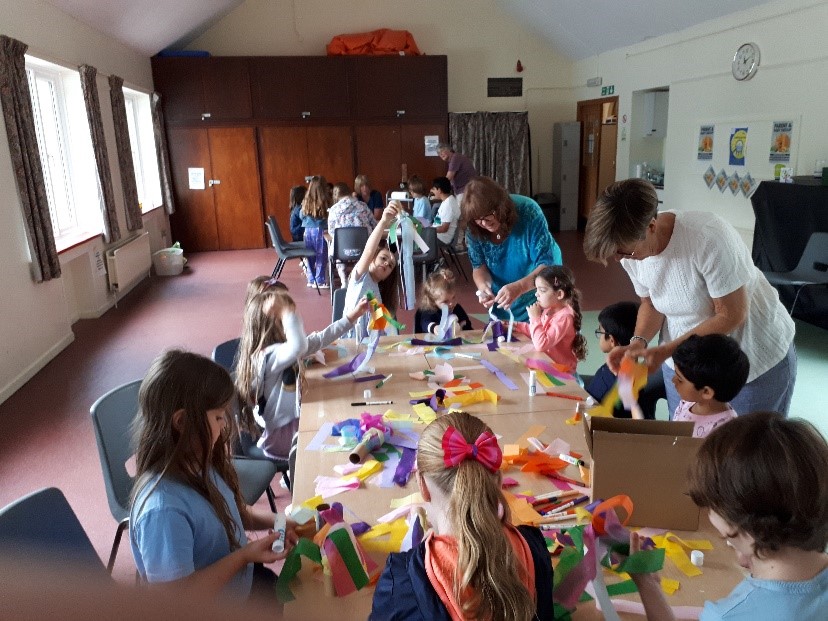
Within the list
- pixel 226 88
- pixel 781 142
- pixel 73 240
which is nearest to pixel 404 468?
pixel 73 240

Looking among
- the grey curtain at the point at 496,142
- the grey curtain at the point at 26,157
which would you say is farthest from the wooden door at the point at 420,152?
the grey curtain at the point at 26,157

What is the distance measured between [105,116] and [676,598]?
7.58 meters

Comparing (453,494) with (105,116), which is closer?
(453,494)

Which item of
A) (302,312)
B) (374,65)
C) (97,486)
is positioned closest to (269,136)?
(374,65)

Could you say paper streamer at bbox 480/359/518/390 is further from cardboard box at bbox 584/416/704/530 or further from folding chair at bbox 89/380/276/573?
folding chair at bbox 89/380/276/573

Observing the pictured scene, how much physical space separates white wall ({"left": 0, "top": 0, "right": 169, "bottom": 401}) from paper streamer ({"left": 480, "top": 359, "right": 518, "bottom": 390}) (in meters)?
3.45

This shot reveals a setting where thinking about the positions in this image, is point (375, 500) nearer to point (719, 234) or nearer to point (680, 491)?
point (680, 491)

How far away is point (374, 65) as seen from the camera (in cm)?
1008

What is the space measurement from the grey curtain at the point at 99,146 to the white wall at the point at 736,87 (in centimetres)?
641

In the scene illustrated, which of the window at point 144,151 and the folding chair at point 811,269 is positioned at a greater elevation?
the window at point 144,151

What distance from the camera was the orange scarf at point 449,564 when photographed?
124cm

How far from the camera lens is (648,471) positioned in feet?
5.45

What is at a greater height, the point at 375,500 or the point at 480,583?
the point at 480,583

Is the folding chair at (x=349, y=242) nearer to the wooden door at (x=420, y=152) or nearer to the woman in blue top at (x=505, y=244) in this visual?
the woman in blue top at (x=505, y=244)
